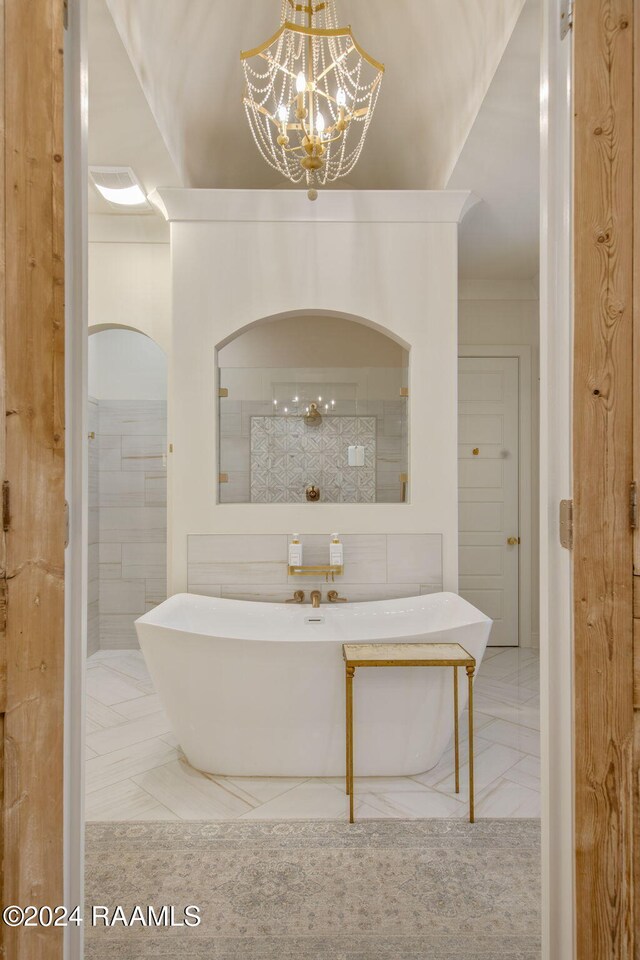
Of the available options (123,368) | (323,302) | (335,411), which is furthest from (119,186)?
(335,411)

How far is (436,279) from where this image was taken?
9.71 ft

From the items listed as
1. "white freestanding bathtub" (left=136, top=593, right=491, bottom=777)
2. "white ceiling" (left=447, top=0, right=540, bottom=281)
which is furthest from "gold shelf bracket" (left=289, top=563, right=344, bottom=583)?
"white ceiling" (left=447, top=0, right=540, bottom=281)

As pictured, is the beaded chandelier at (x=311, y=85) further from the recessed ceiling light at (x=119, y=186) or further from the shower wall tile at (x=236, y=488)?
the shower wall tile at (x=236, y=488)

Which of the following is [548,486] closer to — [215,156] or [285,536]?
[285,536]

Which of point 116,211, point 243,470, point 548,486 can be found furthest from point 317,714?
point 116,211

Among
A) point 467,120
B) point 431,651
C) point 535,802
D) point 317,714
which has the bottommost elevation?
point 535,802

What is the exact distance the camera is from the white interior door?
4.04 metres

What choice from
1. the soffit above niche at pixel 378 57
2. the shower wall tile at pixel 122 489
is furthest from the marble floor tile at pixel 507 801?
the shower wall tile at pixel 122 489

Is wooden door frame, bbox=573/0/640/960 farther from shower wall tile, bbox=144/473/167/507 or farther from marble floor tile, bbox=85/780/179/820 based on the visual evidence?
shower wall tile, bbox=144/473/167/507

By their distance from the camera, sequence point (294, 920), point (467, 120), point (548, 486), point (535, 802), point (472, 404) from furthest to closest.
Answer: point (472, 404)
point (467, 120)
point (535, 802)
point (294, 920)
point (548, 486)

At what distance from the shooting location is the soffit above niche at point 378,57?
215 centimetres

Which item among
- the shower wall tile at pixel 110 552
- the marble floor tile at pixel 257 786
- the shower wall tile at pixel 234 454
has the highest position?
the shower wall tile at pixel 234 454

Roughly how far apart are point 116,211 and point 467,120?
85.1 inches

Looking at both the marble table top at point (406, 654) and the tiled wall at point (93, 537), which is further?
the tiled wall at point (93, 537)
